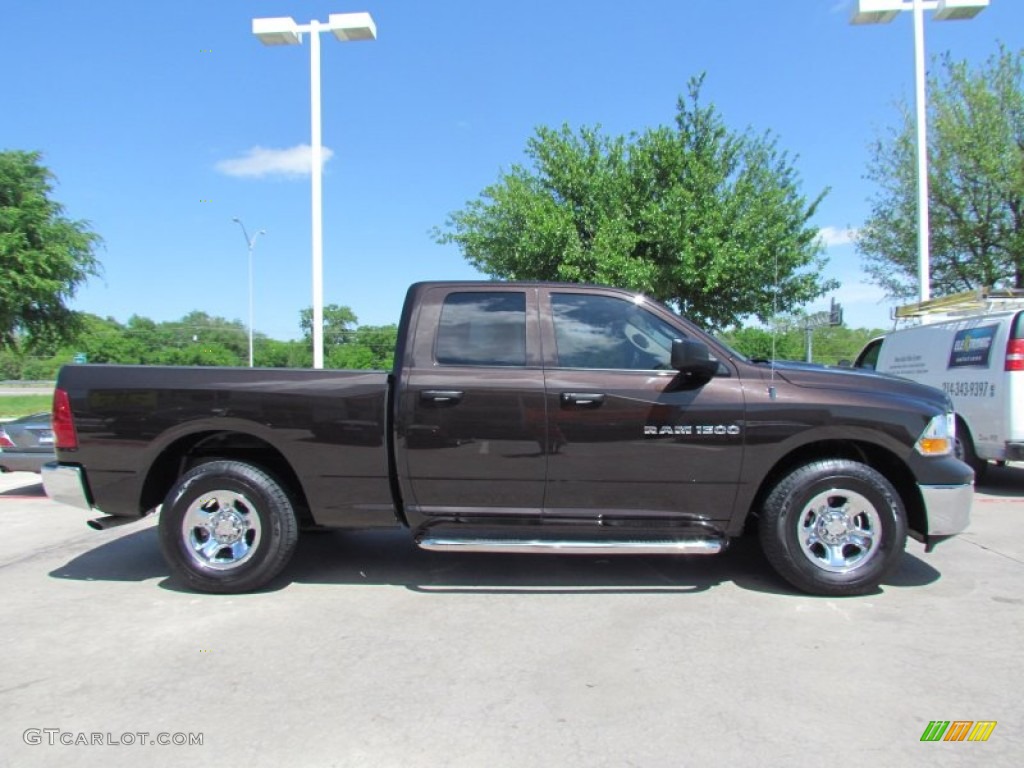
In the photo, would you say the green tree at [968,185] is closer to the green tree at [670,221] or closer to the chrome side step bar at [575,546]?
the green tree at [670,221]

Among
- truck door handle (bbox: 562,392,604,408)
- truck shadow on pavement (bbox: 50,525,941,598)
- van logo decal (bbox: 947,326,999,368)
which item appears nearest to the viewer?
truck door handle (bbox: 562,392,604,408)

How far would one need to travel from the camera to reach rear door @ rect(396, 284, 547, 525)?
445 centimetres

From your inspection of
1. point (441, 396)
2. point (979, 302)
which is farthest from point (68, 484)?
point (979, 302)

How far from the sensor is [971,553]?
18.3ft

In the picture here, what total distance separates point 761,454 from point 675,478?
556mm

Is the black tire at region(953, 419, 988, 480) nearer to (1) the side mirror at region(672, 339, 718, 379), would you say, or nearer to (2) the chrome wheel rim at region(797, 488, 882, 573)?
(2) the chrome wheel rim at region(797, 488, 882, 573)

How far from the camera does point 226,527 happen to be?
4.64m

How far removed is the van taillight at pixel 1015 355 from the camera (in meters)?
7.53

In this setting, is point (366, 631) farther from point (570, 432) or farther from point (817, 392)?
point (817, 392)

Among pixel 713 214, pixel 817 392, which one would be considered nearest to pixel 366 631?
pixel 817 392

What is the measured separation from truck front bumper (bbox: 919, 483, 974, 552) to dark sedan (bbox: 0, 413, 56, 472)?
880cm

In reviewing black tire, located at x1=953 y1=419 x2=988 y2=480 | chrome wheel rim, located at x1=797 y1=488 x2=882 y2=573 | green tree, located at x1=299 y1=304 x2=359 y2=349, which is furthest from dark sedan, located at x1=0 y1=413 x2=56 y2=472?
green tree, located at x1=299 y1=304 x2=359 y2=349

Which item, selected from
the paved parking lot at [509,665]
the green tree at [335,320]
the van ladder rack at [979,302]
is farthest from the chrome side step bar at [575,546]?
the green tree at [335,320]

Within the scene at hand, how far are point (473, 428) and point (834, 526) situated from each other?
7.76 ft
